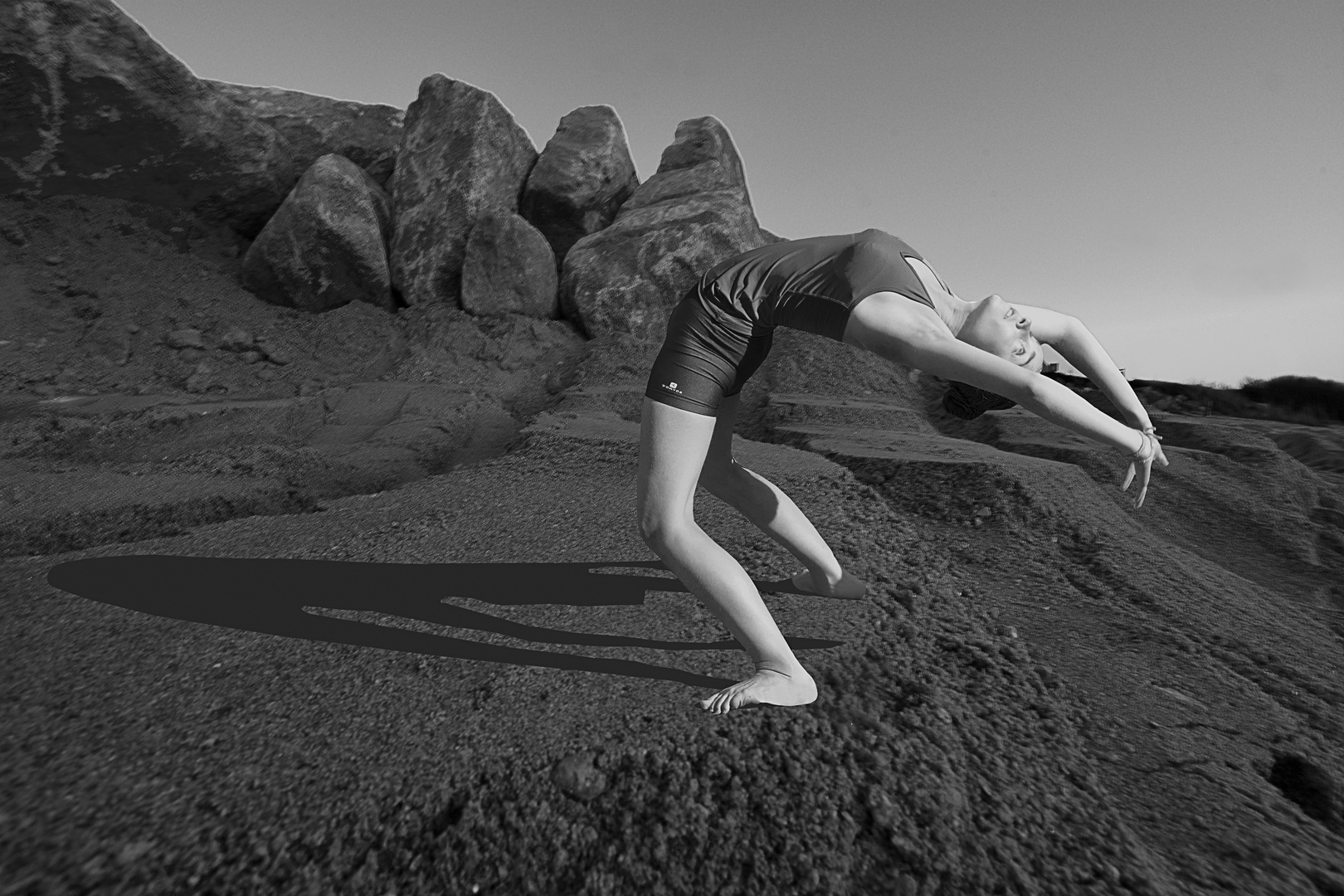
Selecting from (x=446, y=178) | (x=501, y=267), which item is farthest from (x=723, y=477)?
(x=446, y=178)

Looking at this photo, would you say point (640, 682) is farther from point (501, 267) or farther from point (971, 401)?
point (501, 267)

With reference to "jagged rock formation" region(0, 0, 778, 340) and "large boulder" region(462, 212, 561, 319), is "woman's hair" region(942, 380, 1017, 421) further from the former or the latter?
"large boulder" region(462, 212, 561, 319)

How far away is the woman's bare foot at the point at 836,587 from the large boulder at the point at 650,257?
396 cm

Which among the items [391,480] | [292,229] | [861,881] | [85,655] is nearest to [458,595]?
[85,655]

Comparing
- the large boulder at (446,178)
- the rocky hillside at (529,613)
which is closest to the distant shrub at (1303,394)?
the rocky hillside at (529,613)

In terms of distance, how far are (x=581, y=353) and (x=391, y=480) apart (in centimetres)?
238

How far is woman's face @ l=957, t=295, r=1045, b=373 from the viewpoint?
1.43 m

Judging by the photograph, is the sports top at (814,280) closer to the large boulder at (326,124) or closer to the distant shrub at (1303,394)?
the distant shrub at (1303,394)

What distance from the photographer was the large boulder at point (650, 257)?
19.2ft

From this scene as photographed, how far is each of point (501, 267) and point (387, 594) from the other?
171 inches

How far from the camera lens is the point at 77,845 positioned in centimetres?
117

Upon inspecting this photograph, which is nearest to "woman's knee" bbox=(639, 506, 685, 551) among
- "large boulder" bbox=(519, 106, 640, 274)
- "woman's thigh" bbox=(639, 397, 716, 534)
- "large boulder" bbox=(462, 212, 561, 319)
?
"woman's thigh" bbox=(639, 397, 716, 534)

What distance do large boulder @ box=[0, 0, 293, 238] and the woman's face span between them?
664cm

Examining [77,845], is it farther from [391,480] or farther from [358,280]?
[358,280]
